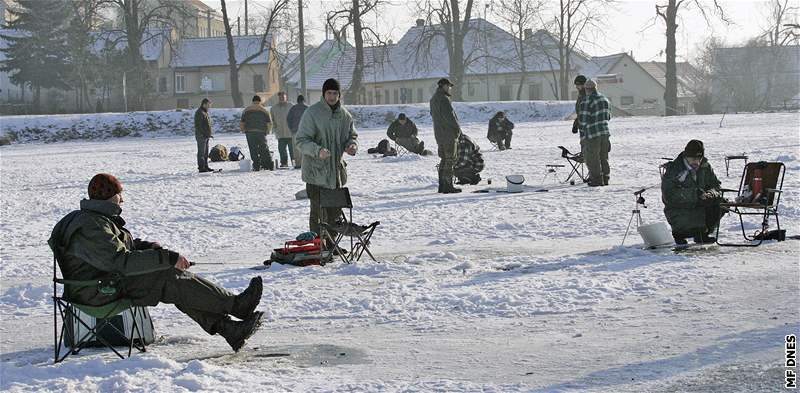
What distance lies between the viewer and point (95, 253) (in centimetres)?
691

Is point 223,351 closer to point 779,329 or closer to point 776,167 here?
point 779,329

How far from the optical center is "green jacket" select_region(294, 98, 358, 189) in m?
11.0

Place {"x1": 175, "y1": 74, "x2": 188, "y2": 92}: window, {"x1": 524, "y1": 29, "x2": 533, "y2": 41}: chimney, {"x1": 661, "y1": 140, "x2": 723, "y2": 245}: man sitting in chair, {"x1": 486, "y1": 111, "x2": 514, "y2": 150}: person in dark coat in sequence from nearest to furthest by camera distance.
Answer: {"x1": 661, "y1": 140, "x2": 723, "y2": 245}: man sitting in chair, {"x1": 486, "y1": 111, "x2": 514, "y2": 150}: person in dark coat, {"x1": 524, "y1": 29, "x2": 533, "y2": 41}: chimney, {"x1": 175, "y1": 74, "x2": 188, "y2": 92}: window

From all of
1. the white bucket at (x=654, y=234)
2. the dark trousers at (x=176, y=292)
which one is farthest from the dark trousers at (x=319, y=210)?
the dark trousers at (x=176, y=292)

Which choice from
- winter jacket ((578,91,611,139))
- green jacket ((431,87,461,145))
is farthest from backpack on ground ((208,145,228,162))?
winter jacket ((578,91,611,139))

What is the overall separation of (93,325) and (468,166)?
39.2 ft

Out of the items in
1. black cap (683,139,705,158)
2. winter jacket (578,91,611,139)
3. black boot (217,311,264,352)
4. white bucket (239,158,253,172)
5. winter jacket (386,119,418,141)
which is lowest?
black boot (217,311,264,352)

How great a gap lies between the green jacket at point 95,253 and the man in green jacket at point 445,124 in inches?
382

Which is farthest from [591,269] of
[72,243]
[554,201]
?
[554,201]

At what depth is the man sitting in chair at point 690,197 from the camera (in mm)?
10852

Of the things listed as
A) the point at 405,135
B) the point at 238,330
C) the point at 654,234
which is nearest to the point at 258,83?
the point at 405,135

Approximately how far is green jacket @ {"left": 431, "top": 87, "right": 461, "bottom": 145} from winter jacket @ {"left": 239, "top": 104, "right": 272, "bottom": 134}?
6.72 meters

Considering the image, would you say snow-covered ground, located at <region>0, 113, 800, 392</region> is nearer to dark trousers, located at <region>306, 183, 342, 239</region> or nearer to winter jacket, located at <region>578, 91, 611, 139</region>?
dark trousers, located at <region>306, 183, 342, 239</region>

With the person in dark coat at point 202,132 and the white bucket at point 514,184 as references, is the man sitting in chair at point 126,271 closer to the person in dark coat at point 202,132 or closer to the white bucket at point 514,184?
the white bucket at point 514,184
